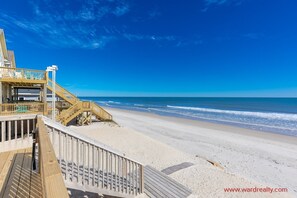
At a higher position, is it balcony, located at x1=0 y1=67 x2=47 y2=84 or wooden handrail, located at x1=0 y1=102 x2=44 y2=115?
balcony, located at x1=0 y1=67 x2=47 y2=84

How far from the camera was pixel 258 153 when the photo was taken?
10.1m

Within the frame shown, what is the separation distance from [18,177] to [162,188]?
372cm

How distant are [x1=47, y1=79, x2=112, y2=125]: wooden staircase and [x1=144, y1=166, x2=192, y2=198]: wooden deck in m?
10.8

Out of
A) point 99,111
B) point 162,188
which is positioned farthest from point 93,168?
point 99,111

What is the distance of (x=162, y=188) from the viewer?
5.14m

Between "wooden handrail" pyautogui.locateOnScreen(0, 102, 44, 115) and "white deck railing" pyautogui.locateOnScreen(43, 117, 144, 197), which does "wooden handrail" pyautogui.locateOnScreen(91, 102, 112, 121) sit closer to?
"wooden handrail" pyautogui.locateOnScreen(0, 102, 44, 115)

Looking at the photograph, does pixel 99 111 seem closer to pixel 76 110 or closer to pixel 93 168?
pixel 76 110

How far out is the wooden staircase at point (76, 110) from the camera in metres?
14.1

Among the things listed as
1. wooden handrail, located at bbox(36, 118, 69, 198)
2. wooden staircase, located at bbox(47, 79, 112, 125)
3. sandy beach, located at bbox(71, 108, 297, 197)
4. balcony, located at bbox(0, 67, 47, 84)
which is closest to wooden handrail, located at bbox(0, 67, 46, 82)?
balcony, located at bbox(0, 67, 47, 84)

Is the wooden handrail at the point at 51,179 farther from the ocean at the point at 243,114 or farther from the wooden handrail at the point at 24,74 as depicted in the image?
the ocean at the point at 243,114

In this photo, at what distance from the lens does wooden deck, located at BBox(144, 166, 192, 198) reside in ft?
16.1

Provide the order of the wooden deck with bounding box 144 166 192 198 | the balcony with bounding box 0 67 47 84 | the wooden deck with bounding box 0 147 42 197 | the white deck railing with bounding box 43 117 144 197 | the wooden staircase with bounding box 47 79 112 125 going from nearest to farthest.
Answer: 1. the wooden deck with bounding box 0 147 42 197
2. the white deck railing with bounding box 43 117 144 197
3. the wooden deck with bounding box 144 166 192 198
4. the balcony with bounding box 0 67 47 84
5. the wooden staircase with bounding box 47 79 112 125

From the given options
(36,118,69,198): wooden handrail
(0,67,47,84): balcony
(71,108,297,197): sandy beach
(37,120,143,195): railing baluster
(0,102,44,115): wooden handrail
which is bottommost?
(71,108,297,197): sandy beach

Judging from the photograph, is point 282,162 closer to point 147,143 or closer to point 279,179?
point 279,179
